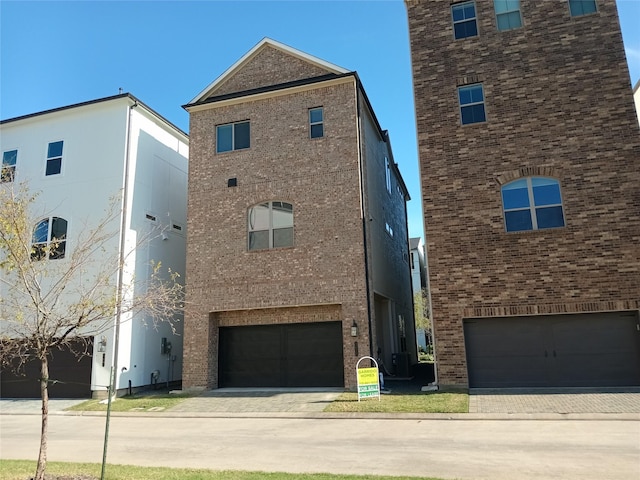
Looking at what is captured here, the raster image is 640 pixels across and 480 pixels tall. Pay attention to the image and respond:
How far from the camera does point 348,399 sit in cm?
1391

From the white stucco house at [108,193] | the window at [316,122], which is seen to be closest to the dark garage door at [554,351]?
the window at [316,122]

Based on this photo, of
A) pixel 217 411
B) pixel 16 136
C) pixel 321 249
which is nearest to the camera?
pixel 217 411

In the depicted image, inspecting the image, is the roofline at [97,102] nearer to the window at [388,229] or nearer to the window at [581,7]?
the window at [388,229]

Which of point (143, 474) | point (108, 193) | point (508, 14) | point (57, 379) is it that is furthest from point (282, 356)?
point (508, 14)

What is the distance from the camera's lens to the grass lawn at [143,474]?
6.68 m

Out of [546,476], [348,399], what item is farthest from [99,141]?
[546,476]

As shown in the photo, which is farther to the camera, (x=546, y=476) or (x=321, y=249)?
(x=321, y=249)

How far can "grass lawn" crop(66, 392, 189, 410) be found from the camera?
1473 cm

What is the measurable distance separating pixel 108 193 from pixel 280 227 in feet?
22.3

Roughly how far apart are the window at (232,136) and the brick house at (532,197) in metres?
6.31

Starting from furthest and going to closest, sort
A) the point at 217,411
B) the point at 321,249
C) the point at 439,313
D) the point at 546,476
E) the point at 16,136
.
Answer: the point at 16,136 → the point at 321,249 → the point at 439,313 → the point at 217,411 → the point at 546,476

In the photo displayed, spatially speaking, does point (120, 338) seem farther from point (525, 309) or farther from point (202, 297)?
point (525, 309)

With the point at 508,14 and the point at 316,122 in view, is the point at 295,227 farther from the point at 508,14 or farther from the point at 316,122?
Answer: the point at 508,14

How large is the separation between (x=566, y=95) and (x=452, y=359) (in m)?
8.76
